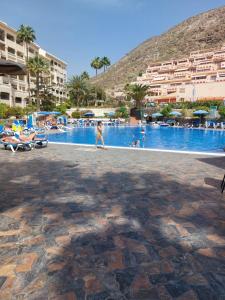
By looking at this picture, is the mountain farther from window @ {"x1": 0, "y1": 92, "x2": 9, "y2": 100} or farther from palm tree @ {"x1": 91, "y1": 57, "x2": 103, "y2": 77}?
window @ {"x1": 0, "y1": 92, "x2": 9, "y2": 100}

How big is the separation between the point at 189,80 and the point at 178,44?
2926 inches

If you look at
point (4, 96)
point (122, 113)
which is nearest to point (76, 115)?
point (122, 113)

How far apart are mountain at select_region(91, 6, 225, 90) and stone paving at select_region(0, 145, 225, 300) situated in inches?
3961

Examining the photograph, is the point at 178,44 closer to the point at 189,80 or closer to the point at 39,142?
the point at 189,80

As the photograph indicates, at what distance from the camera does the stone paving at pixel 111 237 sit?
2.48 meters

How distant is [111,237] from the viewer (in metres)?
3.44

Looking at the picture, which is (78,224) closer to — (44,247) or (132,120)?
(44,247)

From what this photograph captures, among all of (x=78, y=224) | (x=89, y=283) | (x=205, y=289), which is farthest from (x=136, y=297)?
(x=78, y=224)

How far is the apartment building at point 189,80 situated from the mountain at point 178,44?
2906 cm

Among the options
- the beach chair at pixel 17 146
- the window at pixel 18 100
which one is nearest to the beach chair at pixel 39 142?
the beach chair at pixel 17 146

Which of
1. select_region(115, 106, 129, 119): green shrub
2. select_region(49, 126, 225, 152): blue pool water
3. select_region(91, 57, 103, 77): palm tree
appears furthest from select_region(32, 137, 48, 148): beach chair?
select_region(91, 57, 103, 77): palm tree

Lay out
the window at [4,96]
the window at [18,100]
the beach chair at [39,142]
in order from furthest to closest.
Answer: the window at [18,100], the window at [4,96], the beach chair at [39,142]

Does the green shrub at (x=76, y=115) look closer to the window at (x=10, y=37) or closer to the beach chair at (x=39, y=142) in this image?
the window at (x=10, y=37)

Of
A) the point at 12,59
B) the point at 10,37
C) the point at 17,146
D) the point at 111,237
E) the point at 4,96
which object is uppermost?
the point at 10,37
